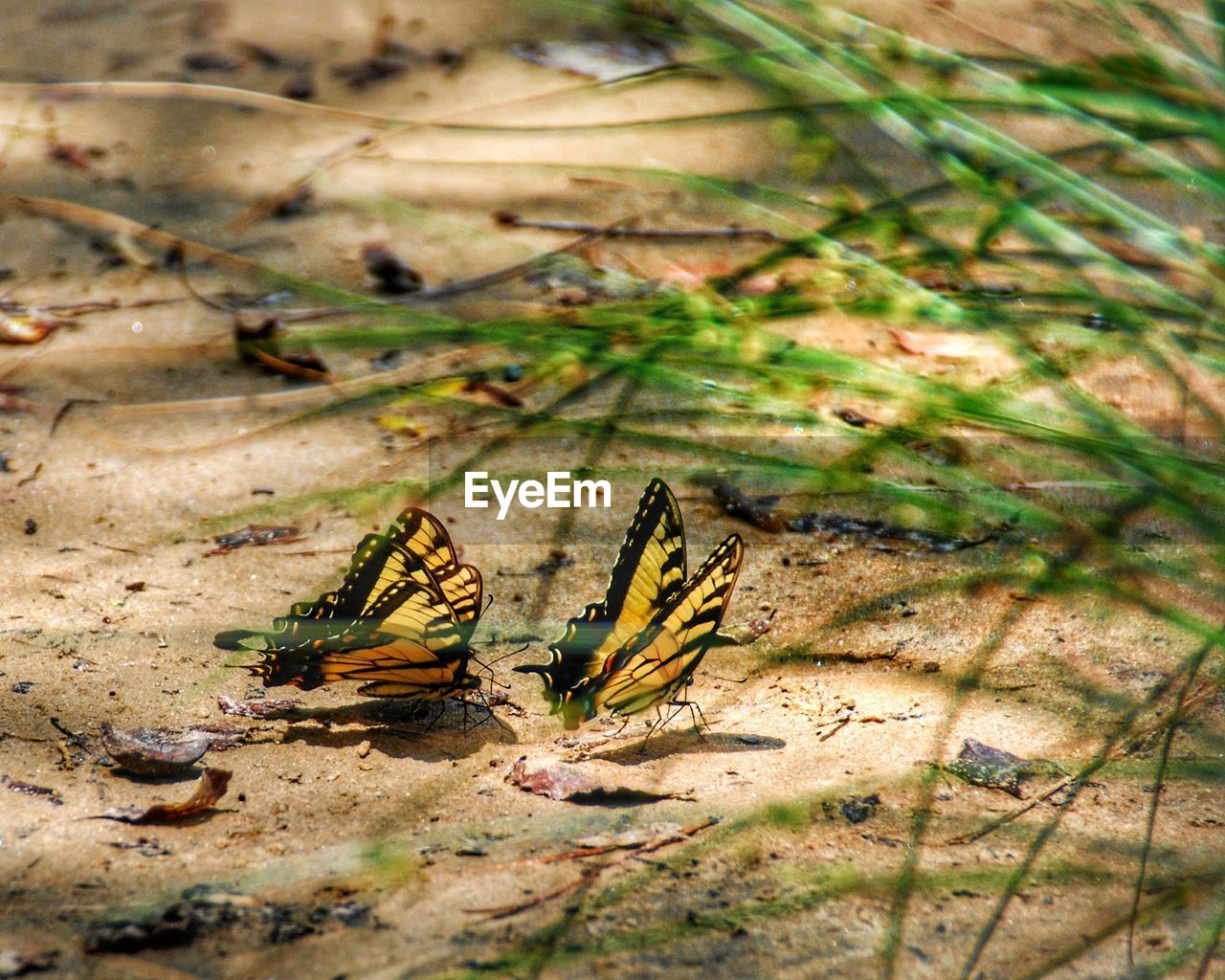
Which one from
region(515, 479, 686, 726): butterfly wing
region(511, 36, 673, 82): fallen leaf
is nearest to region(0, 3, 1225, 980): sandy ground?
region(515, 479, 686, 726): butterfly wing

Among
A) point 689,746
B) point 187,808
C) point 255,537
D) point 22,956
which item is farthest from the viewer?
point 255,537

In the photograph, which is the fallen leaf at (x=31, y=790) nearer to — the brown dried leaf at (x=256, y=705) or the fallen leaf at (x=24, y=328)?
the brown dried leaf at (x=256, y=705)

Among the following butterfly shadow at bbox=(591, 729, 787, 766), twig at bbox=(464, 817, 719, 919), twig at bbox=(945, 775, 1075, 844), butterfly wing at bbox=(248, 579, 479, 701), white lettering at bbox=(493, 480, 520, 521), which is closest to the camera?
twig at bbox=(464, 817, 719, 919)

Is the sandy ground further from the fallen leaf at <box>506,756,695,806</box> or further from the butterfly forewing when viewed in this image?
the butterfly forewing

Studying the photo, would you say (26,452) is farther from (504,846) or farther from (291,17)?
(291,17)

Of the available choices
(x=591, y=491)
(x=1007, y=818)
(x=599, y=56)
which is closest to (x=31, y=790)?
(x=591, y=491)

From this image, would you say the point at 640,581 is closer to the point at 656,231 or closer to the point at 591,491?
the point at 591,491
